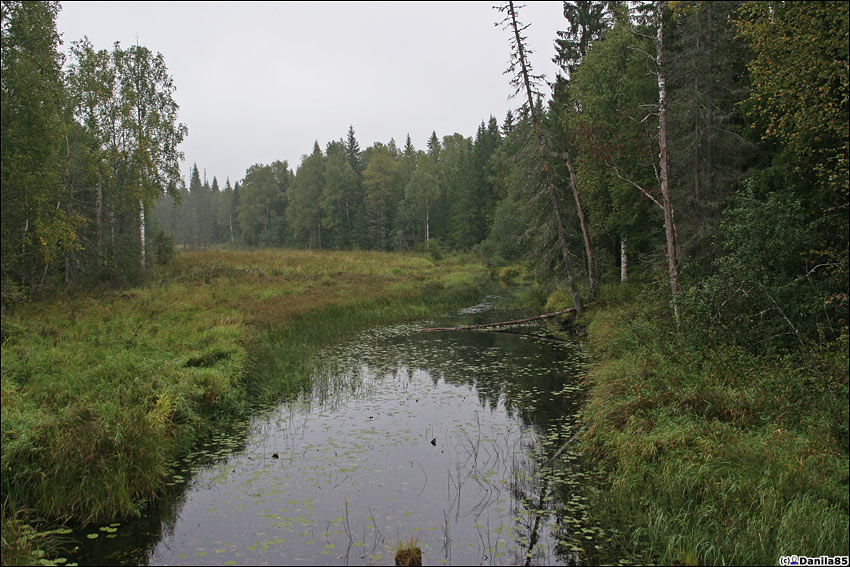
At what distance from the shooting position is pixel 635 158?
64.3 ft

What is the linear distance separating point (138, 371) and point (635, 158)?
1785 cm

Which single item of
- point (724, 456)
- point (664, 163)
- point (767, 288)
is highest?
point (664, 163)

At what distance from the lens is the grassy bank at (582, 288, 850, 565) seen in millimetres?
5934

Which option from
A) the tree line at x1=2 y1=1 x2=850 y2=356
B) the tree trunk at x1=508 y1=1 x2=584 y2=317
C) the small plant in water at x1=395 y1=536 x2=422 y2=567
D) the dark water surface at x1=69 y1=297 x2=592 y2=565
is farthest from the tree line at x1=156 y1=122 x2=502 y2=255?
the small plant in water at x1=395 y1=536 x2=422 y2=567

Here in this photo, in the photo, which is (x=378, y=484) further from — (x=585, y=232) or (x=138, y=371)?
(x=585, y=232)

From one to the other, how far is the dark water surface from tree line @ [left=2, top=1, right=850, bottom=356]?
5261 millimetres

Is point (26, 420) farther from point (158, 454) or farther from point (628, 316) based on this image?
point (628, 316)

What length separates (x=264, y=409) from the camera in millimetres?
11828

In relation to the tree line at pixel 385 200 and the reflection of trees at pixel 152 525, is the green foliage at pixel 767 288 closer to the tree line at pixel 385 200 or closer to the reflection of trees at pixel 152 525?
the reflection of trees at pixel 152 525

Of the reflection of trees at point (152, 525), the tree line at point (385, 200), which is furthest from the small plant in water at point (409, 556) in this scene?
the tree line at point (385, 200)

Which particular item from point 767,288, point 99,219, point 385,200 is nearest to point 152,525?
point 767,288

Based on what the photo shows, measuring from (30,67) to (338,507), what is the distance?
54.7ft

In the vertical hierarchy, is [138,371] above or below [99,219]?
below

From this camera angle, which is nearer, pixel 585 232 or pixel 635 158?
pixel 635 158
